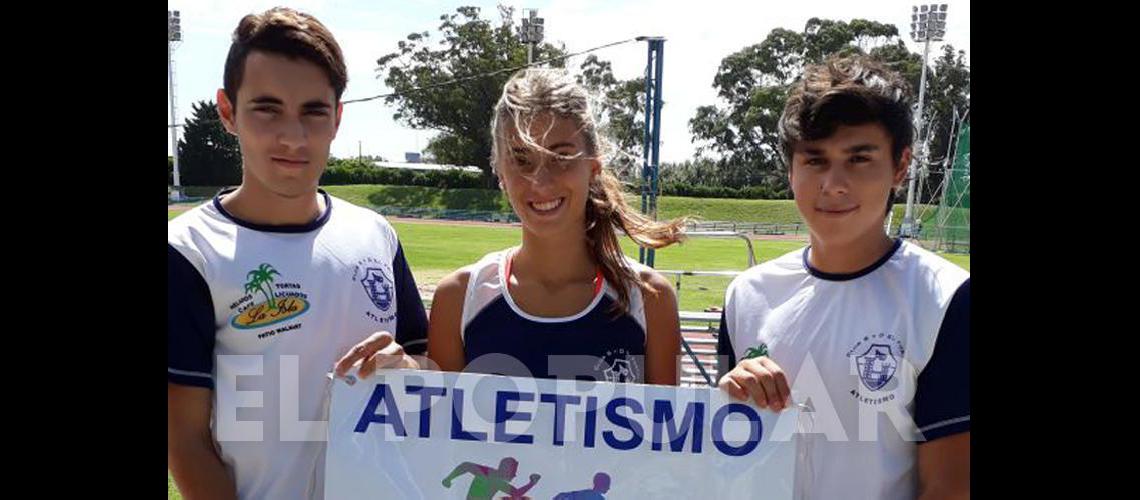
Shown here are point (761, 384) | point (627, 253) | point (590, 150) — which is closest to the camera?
point (761, 384)

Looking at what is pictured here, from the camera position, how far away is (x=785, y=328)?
234 centimetres

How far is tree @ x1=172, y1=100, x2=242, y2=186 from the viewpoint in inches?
1692

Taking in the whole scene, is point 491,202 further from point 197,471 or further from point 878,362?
point 878,362

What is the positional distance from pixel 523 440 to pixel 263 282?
790mm

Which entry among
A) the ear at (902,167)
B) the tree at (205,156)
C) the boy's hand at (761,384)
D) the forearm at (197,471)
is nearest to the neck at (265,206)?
the forearm at (197,471)

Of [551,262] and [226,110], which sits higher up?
[226,110]

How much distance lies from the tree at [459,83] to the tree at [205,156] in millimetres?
10462

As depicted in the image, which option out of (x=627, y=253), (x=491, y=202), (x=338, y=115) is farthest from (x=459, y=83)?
(x=338, y=115)

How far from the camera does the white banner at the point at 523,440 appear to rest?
Answer: 2.26m

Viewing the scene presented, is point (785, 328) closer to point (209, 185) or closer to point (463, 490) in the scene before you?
point (463, 490)

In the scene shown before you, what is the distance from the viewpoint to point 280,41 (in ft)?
7.59

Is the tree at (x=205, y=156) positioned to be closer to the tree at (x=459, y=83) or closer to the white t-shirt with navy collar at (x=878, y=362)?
the tree at (x=459, y=83)

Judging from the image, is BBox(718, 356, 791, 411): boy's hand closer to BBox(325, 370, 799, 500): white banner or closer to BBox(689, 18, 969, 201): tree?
BBox(325, 370, 799, 500): white banner
